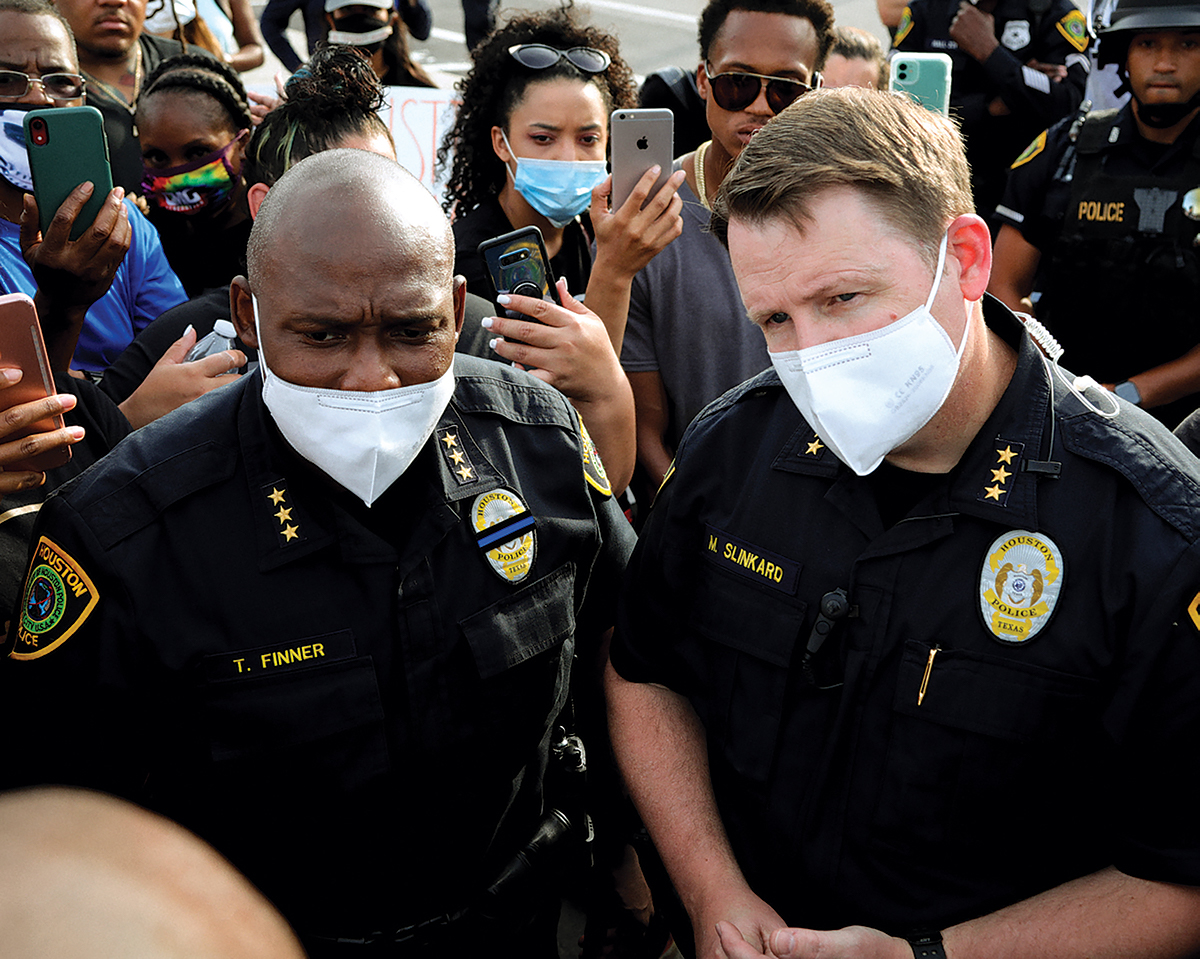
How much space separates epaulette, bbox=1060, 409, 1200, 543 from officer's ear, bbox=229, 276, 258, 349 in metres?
1.48

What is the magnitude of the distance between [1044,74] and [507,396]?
4.45 meters

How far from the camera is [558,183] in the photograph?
3.39m

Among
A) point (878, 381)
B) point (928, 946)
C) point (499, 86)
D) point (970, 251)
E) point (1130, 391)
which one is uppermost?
point (970, 251)

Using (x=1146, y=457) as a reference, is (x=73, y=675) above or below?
below

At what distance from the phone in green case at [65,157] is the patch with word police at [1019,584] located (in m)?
2.30

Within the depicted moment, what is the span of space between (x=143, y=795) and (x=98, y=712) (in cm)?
21

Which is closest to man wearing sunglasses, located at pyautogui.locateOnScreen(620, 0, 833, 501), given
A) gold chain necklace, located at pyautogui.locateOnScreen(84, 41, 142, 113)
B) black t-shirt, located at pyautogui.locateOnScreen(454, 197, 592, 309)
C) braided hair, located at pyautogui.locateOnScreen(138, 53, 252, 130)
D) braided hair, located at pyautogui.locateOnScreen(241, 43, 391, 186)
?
black t-shirt, located at pyautogui.locateOnScreen(454, 197, 592, 309)

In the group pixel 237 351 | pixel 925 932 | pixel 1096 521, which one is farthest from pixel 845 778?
pixel 237 351

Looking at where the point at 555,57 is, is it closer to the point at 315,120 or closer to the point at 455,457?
the point at 315,120

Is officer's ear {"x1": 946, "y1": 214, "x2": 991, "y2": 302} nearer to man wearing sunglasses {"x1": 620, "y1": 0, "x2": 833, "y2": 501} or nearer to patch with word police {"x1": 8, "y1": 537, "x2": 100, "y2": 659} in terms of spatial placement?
man wearing sunglasses {"x1": 620, "y1": 0, "x2": 833, "y2": 501}

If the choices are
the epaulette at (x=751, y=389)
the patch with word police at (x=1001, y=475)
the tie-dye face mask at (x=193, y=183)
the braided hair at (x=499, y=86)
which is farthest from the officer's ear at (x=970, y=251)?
the tie-dye face mask at (x=193, y=183)

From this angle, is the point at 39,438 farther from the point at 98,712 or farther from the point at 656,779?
the point at 656,779

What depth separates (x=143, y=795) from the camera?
6.20 feet

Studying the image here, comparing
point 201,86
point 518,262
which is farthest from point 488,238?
point 201,86
